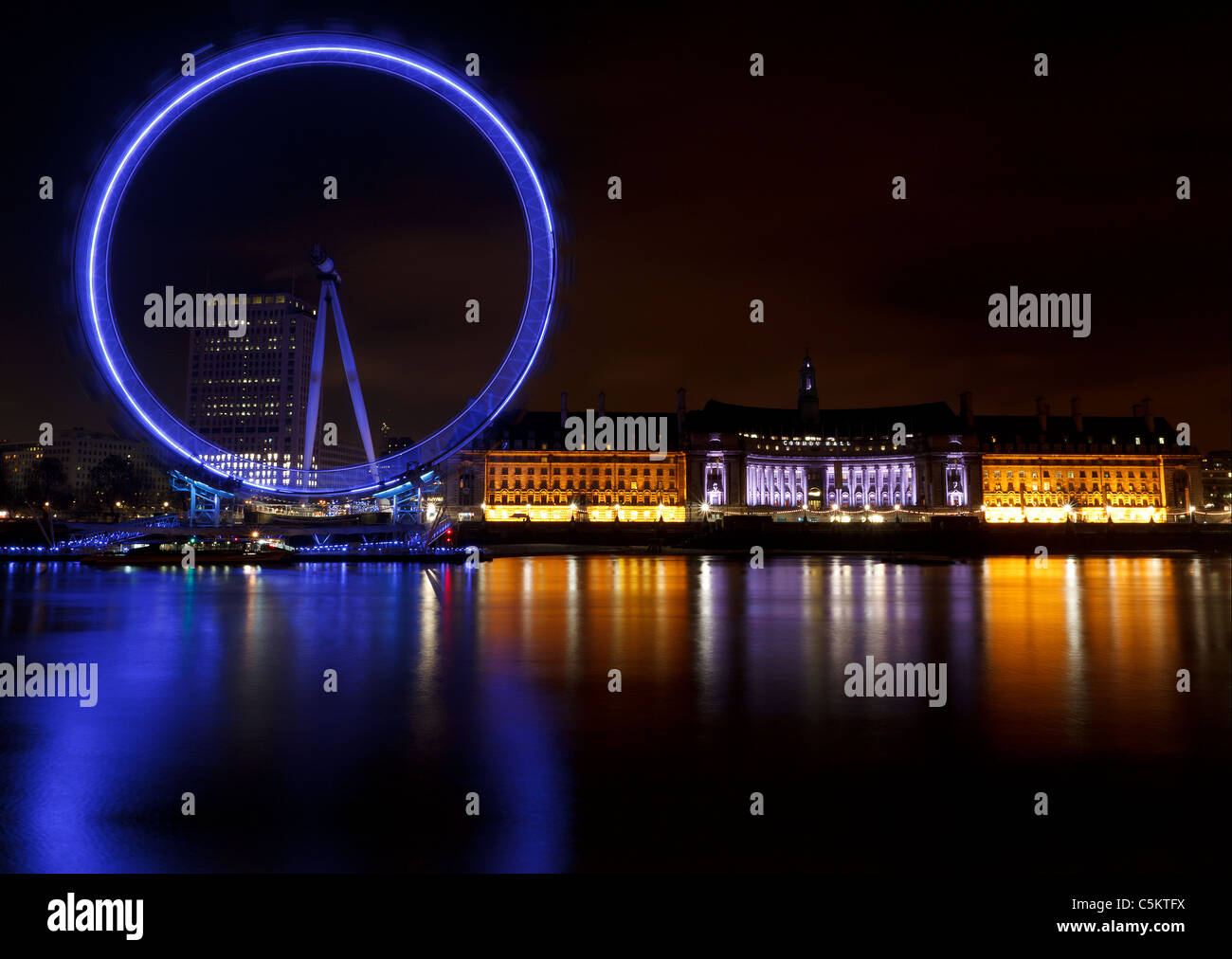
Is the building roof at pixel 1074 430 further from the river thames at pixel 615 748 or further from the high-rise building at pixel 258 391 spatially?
the river thames at pixel 615 748

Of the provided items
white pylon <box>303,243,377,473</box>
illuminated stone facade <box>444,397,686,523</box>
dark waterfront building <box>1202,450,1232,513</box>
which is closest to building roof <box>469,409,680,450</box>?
illuminated stone facade <box>444,397,686,523</box>

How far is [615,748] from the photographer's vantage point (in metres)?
8.44

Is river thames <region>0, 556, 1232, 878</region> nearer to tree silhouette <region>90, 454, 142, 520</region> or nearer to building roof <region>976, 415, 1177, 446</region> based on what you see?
building roof <region>976, 415, 1177, 446</region>

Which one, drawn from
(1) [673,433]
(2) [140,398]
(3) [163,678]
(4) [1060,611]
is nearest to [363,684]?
(3) [163,678]

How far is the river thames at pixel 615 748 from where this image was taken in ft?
19.4

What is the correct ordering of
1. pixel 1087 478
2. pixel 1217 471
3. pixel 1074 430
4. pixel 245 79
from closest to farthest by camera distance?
pixel 245 79 < pixel 1087 478 < pixel 1074 430 < pixel 1217 471

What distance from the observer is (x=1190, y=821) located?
638 cm

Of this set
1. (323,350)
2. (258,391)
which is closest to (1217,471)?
(258,391)

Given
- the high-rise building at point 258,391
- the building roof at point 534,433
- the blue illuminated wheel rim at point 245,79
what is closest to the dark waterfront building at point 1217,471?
the building roof at point 534,433

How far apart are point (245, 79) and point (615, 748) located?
3505 centimetres

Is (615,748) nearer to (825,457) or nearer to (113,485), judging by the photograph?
(825,457)

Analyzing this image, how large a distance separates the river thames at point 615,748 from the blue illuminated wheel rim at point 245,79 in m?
20.1

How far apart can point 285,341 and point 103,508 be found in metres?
27.4
